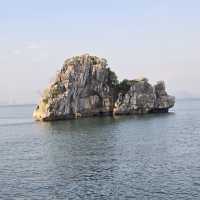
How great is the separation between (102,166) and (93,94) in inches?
4162

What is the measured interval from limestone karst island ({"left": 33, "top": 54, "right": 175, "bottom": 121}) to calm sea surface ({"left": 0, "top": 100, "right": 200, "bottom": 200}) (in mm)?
49741

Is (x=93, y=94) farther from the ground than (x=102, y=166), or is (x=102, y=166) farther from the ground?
(x=93, y=94)

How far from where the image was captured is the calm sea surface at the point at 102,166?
2072 inches

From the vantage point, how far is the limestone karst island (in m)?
162

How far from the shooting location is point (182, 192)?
167ft

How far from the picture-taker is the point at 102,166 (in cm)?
6775

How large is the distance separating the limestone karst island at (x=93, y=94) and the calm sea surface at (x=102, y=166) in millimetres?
49741

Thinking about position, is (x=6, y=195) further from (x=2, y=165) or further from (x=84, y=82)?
(x=84, y=82)

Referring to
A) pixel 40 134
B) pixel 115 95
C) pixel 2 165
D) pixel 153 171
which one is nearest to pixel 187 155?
pixel 153 171

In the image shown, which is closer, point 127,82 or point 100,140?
point 100,140

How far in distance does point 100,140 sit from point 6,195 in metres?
47.2

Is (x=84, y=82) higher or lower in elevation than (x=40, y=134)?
higher

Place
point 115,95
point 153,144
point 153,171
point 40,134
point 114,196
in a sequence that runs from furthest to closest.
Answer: point 115,95 → point 40,134 → point 153,144 → point 153,171 → point 114,196

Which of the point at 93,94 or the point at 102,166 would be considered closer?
the point at 102,166
